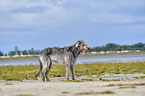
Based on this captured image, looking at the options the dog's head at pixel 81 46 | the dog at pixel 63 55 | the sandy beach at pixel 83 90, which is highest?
the dog's head at pixel 81 46

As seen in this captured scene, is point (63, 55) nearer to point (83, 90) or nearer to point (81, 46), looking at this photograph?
point (81, 46)

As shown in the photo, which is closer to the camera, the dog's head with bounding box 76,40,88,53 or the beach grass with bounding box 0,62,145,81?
the dog's head with bounding box 76,40,88,53

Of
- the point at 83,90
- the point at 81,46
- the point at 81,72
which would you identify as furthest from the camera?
the point at 81,72

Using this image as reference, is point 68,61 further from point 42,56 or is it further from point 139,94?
point 139,94

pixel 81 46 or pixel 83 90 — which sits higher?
pixel 81 46

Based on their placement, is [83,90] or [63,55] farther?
[63,55]

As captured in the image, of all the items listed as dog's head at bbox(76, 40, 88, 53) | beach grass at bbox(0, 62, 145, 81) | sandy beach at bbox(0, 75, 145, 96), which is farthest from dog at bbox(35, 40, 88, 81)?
sandy beach at bbox(0, 75, 145, 96)

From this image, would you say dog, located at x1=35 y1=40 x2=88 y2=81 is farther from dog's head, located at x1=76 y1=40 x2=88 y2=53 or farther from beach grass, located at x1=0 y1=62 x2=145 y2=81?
beach grass, located at x1=0 y1=62 x2=145 y2=81

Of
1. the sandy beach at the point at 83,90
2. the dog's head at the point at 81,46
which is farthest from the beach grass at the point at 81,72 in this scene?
the sandy beach at the point at 83,90

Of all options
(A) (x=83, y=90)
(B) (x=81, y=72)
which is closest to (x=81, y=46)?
(A) (x=83, y=90)

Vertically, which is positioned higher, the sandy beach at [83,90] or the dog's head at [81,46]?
the dog's head at [81,46]

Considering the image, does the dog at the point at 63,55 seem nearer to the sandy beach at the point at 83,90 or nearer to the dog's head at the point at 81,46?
the dog's head at the point at 81,46

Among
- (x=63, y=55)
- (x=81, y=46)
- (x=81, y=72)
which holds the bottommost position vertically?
(x=81, y=72)

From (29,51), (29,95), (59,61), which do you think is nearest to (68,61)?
(59,61)
